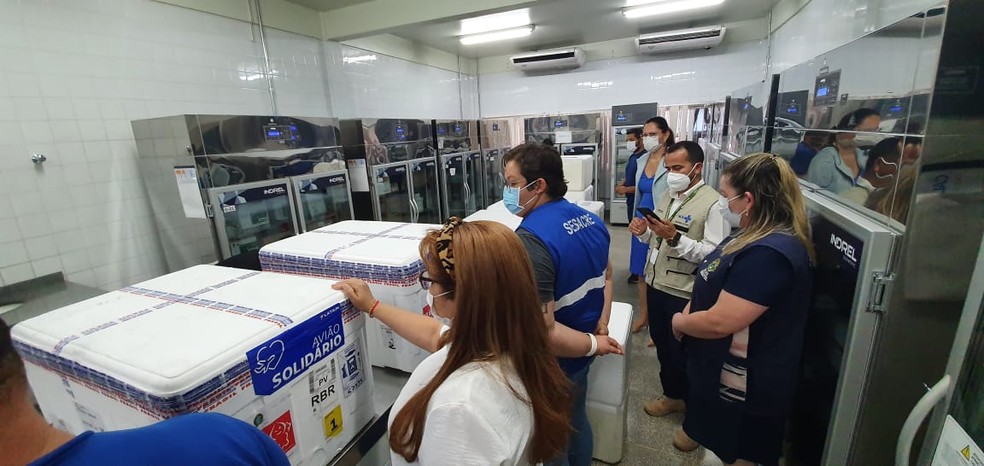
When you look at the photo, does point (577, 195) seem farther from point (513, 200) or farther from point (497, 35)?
point (497, 35)

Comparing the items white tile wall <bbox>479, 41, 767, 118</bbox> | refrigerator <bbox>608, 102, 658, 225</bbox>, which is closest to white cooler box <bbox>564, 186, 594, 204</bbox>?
refrigerator <bbox>608, 102, 658, 225</bbox>

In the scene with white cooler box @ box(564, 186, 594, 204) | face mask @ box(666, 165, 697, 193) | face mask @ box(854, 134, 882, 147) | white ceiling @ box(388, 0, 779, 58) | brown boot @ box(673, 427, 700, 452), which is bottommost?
brown boot @ box(673, 427, 700, 452)

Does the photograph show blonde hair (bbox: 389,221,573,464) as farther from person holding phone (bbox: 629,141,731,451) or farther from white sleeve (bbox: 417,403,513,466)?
person holding phone (bbox: 629,141,731,451)

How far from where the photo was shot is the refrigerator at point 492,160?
607cm

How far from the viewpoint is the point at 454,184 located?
5254 millimetres

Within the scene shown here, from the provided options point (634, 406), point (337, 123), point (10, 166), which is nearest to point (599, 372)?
point (634, 406)

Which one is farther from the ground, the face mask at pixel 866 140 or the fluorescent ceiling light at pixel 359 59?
the fluorescent ceiling light at pixel 359 59

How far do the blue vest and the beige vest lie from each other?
0.86 metres

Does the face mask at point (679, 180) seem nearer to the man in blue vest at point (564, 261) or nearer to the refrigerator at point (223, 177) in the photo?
the man in blue vest at point (564, 261)

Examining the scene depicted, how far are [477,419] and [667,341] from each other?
1931mm

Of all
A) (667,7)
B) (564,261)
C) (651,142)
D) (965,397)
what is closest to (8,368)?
(564,261)

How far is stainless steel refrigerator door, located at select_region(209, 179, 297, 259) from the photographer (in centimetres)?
251

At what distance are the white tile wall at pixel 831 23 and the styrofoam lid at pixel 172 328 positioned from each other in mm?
2785

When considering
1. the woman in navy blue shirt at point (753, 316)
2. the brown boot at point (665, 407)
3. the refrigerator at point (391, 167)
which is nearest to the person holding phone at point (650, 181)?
the brown boot at point (665, 407)
